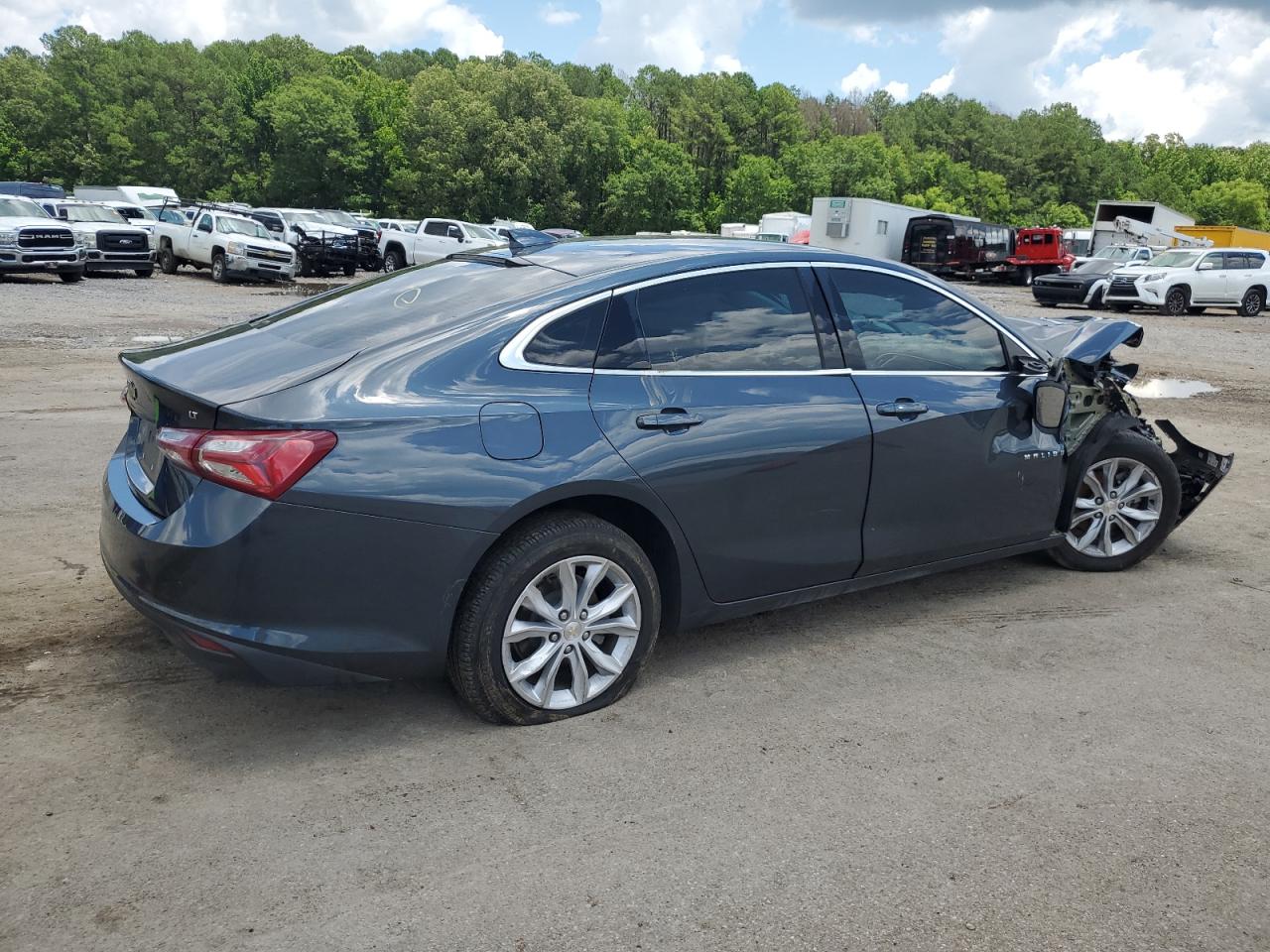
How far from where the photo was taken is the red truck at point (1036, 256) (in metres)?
44.5

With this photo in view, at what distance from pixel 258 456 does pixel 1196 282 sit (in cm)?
2737

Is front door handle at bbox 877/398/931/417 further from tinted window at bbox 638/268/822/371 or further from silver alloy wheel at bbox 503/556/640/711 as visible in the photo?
silver alloy wheel at bbox 503/556/640/711

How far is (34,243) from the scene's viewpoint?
75.6 ft

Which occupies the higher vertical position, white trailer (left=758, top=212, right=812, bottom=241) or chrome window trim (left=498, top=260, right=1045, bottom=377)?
white trailer (left=758, top=212, right=812, bottom=241)

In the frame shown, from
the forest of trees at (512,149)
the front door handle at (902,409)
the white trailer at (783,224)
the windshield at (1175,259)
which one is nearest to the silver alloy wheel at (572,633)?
the front door handle at (902,409)

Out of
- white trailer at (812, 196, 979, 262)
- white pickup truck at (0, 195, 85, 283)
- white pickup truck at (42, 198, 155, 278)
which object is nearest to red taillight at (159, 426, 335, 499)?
white pickup truck at (0, 195, 85, 283)

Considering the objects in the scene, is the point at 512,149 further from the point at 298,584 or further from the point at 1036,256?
the point at 298,584

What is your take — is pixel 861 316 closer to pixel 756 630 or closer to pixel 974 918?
pixel 756 630

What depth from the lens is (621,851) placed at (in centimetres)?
304

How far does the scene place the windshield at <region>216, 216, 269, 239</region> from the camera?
26531 millimetres

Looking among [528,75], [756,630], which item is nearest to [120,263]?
[756,630]

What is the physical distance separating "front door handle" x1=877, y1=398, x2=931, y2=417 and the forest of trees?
75.0 m

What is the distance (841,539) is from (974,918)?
70.2 inches

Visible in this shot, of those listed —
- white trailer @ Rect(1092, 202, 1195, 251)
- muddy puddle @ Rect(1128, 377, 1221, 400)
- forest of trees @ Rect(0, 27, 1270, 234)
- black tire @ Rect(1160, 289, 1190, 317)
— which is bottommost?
muddy puddle @ Rect(1128, 377, 1221, 400)
